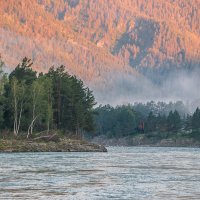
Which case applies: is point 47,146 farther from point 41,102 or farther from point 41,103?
point 41,103

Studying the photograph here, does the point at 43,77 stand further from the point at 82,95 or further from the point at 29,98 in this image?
the point at 82,95

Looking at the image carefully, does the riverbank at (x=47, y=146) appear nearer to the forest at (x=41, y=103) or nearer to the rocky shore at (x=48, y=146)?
the rocky shore at (x=48, y=146)

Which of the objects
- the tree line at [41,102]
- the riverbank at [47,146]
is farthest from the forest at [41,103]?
the riverbank at [47,146]

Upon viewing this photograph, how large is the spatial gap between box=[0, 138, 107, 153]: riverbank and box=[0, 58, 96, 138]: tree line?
14.6ft

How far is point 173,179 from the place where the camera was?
55.0 m

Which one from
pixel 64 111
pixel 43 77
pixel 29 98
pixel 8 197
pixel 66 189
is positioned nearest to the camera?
pixel 8 197

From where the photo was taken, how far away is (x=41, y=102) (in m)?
144

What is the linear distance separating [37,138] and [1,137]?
8.32 m

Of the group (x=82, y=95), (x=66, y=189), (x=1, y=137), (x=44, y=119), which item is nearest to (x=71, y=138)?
(x=44, y=119)

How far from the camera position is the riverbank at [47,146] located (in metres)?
125

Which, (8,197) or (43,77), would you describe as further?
(43,77)

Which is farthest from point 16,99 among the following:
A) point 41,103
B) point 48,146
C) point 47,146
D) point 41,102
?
point 47,146

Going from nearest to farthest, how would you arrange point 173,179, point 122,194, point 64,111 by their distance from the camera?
point 122,194
point 173,179
point 64,111

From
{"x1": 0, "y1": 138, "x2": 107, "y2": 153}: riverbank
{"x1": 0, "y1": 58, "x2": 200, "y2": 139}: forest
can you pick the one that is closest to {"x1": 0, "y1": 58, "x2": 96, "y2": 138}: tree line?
{"x1": 0, "y1": 58, "x2": 200, "y2": 139}: forest
